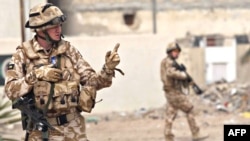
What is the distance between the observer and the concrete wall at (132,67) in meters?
12.2

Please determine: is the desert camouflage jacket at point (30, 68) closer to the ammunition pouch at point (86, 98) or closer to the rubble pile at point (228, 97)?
the ammunition pouch at point (86, 98)

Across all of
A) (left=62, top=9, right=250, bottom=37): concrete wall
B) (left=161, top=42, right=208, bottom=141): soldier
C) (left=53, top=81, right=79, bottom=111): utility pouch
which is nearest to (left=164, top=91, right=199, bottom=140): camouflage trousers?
(left=161, top=42, right=208, bottom=141): soldier

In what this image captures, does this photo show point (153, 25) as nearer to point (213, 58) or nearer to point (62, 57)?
point (213, 58)

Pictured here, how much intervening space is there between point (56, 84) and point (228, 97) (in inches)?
348

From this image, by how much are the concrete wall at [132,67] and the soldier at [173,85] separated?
3287 millimetres

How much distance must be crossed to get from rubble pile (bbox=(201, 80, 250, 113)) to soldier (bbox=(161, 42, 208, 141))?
11.2 ft

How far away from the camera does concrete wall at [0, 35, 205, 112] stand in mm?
12242

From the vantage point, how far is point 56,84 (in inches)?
178

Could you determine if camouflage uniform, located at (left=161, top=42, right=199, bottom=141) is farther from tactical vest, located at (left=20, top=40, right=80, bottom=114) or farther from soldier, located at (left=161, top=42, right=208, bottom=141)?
tactical vest, located at (left=20, top=40, right=80, bottom=114)

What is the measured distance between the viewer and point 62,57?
4621 mm

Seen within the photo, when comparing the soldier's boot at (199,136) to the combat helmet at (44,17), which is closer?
the combat helmet at (44,17)

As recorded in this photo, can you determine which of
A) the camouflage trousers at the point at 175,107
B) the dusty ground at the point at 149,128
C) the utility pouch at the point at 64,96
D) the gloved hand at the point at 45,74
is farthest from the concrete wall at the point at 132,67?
the gloved hand at the point at 45,74

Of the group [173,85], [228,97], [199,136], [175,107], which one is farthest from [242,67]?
[173,85]

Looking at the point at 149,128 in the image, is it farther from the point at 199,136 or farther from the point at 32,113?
the point at 32,113
